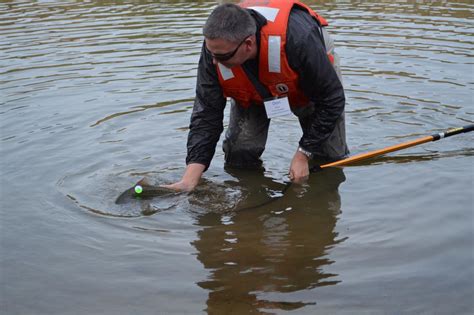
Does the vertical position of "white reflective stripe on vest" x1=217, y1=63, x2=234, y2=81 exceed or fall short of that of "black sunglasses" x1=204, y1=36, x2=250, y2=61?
it falls short

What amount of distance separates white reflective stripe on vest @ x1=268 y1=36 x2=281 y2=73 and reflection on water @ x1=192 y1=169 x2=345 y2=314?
1.17 m

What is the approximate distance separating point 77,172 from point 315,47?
104 inches

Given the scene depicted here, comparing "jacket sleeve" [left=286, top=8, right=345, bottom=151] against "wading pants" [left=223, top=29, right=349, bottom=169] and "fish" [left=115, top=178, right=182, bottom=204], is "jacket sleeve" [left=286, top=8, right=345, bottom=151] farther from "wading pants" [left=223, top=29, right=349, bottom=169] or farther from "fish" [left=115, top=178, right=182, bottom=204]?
"fish" [left=115, top=178, right=182, bottom=204]

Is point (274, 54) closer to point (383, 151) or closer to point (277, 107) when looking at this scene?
point (277, 107)

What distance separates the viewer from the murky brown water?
4320 millimetres

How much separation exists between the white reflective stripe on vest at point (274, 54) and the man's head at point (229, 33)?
0.21m

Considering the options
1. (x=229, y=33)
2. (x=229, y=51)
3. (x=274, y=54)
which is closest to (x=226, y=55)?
(x=229, y=51)

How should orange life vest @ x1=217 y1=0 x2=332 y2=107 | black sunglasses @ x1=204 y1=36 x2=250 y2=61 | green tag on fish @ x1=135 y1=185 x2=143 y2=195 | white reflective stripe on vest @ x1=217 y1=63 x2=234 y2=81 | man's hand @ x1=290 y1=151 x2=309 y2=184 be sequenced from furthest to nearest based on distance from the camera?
man's hand @ x1=290 y1=151 x2=309 y2=184, green tag on fish @ x1=135 y1=185 x2=143 y2=195, white reflective stripe on vest @ x1=217 y1=63 x2=234 y2=81, orange life vest @ x1=217 y1=0 x2=332 y2=107, black sunglasses @ x1=204 y1=36 x2=250 y2=61

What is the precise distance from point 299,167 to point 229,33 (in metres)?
1.61

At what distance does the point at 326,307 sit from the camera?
409cm

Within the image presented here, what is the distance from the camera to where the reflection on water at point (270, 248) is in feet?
14.0

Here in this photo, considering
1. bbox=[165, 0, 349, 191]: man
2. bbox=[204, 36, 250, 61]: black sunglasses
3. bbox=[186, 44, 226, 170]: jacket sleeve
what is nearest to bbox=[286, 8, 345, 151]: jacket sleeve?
bbox=[165, 0, 349, 191]: man

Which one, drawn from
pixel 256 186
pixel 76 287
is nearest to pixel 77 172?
pixel 256 186

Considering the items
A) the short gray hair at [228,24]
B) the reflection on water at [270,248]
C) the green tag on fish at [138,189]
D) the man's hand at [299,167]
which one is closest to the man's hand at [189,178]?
the green tag on fish at [138,189]
